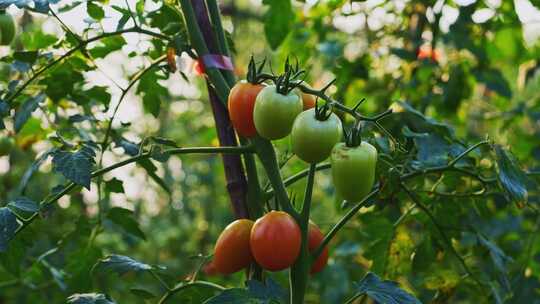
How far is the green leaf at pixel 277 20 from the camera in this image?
4.86 ft

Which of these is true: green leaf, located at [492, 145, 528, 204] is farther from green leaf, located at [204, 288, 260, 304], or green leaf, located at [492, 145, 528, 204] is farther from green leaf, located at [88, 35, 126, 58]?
green leaf, located at [88, 35, 126, 58]

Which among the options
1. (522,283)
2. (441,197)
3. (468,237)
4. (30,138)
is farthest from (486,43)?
(30,138)

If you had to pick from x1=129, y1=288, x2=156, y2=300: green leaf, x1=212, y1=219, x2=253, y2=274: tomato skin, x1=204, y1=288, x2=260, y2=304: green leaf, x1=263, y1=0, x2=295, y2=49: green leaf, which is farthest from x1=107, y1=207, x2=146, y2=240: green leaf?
x1=263, y1=0, x2=295, y2=49: green leaf

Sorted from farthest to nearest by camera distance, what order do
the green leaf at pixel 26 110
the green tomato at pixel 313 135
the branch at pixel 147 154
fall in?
the green leaf at pixel 26 110 < the branch at pixel 147 154 < the green tomato at pixel 313 135

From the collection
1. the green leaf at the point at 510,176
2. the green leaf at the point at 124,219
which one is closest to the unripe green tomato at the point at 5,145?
the green leaf at the point at 124,219

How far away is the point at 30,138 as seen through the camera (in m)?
1.57

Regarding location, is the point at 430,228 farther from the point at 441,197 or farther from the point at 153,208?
the point at 153,208

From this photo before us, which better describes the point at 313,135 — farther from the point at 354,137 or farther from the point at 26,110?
the point at 26,110

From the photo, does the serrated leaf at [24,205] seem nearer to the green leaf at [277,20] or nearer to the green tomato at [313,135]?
the green tomato at [313,135]

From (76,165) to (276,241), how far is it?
252 millimetres

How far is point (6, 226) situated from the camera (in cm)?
91

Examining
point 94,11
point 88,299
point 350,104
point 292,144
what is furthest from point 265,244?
point 350,104

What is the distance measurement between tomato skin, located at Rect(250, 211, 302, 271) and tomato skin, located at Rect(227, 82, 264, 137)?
108 mm

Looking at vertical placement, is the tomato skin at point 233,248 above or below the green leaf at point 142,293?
above
